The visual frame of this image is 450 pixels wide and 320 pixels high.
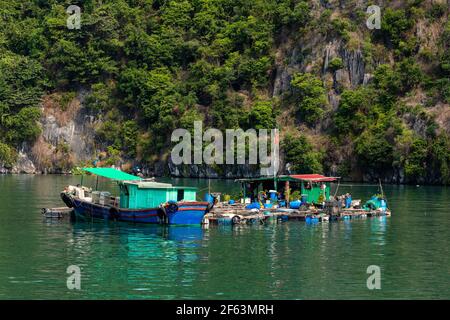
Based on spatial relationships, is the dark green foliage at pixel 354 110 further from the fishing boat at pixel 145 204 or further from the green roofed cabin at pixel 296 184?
the fishing boat at pixel 145 204

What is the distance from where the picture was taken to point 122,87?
157875 millimetres

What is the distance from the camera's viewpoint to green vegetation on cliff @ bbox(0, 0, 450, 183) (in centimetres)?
13362

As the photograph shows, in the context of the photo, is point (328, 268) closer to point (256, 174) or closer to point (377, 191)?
point (377, 191)

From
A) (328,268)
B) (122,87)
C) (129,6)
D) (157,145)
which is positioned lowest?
(328,268)

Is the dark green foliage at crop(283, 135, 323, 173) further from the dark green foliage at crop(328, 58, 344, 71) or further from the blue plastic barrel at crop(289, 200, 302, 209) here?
the blue plastic barrel at crop(289, 200, 302, 209)

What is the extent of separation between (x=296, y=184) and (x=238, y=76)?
73615 millimetres

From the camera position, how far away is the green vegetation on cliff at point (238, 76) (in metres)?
134

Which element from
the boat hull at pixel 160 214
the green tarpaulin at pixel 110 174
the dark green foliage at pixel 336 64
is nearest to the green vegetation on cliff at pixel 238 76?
the dark green foliage at pixel 336 64

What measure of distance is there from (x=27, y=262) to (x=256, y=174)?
3449 inches

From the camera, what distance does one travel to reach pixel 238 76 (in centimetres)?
15250

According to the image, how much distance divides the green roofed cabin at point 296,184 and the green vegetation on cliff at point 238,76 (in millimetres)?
46557

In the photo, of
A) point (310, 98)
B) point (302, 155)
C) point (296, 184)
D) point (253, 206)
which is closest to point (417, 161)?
point (302, 155)

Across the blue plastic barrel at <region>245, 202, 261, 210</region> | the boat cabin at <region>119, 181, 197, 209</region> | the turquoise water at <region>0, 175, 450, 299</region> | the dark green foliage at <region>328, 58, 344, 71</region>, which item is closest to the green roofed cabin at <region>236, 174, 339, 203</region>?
the blue plastic barrel at <region>245, 202, 261, 210</region>

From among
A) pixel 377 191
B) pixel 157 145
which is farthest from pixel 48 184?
pixel 377 191
